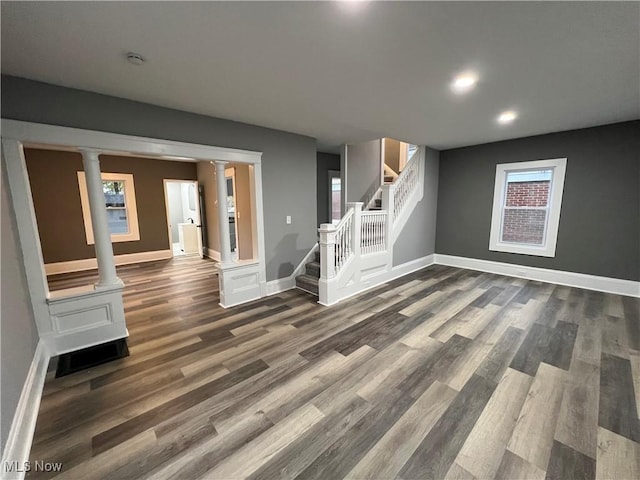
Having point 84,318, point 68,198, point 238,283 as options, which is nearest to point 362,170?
point 238,283

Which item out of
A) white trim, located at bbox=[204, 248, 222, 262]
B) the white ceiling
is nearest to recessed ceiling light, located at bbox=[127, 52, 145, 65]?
the white ceiling

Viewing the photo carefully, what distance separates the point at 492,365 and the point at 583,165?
398 centimetres

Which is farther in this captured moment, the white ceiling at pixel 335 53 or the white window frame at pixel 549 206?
the white window frame at pixel 549 206

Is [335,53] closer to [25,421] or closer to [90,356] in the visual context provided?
[25,421]

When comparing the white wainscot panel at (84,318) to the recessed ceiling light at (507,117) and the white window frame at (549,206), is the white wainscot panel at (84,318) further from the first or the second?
the white window frame at (549,206)

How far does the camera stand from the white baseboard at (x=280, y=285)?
13.6 feet

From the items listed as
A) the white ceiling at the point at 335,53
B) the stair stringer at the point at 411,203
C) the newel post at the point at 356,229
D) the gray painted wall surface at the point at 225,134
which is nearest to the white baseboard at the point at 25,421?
the gray painted wall surface at the point at 225,134

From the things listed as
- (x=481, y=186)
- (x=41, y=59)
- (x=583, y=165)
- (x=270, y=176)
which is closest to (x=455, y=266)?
(x=481, y=186)

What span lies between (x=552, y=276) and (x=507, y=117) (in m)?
3.04

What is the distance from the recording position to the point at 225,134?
343 centimetres

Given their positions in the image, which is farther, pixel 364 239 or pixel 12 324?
pixel 364 239

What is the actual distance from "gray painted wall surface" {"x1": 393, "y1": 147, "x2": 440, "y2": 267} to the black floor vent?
14.1 feet

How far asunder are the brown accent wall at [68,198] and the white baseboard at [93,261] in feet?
0.31

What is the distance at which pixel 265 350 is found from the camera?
260 centimetres
